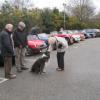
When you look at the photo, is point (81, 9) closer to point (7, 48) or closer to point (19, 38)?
point (19, 38)

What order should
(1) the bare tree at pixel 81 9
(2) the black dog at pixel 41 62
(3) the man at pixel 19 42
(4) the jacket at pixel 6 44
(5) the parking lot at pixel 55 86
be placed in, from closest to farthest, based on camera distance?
(5) the parking lot at pixel 55 86
(4) the jacket at pixel 6 44
(2) the black dog at pixel 41 62
(3) the man at pixel 19 42
(1) the bare tree at pixel 81 9

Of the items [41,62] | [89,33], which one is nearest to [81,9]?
[89,33]

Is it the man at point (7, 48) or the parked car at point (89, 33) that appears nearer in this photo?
the man at point (7, 48)

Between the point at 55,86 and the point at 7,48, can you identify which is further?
the point at 7,48

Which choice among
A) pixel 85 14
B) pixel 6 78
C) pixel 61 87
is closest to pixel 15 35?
pixel 6 78

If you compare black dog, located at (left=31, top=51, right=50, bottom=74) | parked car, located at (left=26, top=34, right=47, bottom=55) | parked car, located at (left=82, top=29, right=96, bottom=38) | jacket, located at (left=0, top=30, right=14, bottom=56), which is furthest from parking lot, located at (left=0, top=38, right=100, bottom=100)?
parked car, located at (left=82, top=29, right=96, bottom=38)

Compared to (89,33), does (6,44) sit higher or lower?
higher

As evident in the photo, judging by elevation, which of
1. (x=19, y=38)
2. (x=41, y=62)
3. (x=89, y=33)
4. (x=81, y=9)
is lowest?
(x=41, y=62)

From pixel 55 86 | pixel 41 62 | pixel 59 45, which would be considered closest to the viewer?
pixel 55 86

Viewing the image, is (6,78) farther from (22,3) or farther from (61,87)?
(22,3)

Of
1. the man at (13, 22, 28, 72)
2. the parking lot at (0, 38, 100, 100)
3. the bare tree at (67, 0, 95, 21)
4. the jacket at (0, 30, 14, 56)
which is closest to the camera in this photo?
the parking lot at (0, 38, 100, 100)

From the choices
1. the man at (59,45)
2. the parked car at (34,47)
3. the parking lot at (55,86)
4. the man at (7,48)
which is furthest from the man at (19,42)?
the parked car at (34,47)

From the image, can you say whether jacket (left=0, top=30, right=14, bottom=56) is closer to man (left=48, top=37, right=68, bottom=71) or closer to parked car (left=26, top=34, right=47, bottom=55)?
man (left=48, top=37, right=68, bottom=71)

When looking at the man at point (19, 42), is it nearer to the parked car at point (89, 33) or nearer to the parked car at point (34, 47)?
the parked car at point (34, 47)
